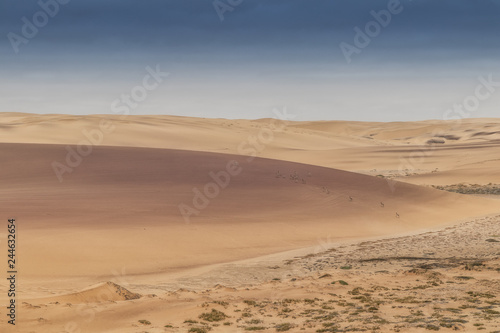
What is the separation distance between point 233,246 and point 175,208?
4465mm

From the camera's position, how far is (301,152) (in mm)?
72250

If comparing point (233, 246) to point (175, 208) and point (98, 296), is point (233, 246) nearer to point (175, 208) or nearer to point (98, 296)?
point (175, 208)

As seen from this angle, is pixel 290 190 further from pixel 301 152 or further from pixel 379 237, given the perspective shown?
pixel 301 152

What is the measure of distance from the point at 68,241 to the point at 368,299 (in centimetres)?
935

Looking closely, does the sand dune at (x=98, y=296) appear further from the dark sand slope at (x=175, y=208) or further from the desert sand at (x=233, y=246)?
the dark sand slope at (x=175, y=208)

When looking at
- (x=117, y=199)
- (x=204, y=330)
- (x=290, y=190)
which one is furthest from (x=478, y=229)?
(x=204, y=330)

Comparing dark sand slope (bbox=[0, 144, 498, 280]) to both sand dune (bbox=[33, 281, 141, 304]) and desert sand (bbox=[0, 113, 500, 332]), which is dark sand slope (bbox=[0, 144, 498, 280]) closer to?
desert sand (bbox=[0, 113, 500, 332])

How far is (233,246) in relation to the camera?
20422 millimetres

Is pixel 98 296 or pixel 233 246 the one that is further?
pixel 233 246

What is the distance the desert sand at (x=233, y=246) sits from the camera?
1180cm

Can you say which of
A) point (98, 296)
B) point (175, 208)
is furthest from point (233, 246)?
point (98, 296)

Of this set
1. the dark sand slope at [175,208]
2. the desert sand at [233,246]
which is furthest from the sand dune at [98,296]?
the dark sand slope at [175,208]

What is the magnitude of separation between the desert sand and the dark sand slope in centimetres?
9

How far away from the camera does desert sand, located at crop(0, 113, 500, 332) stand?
38.7ft
